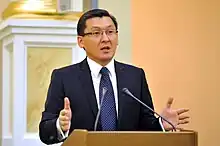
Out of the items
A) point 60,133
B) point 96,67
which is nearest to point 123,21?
point 96,67

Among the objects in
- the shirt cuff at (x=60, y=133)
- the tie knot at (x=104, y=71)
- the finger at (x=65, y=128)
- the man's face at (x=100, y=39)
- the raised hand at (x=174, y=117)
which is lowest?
the shirt cuff at (x=60, y=133)

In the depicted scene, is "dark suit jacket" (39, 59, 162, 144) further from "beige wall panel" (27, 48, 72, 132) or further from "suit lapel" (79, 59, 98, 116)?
"beige wall panel" (27, 48, 72, 132)

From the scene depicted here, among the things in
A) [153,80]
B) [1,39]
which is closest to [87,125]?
[153,80]

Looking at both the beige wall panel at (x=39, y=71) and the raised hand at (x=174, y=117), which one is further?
the beige wall panel at (x=39, y=71)

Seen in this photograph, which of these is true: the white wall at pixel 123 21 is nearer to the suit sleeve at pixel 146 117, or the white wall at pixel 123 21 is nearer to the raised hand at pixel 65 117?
the suit sleeve at pixel 146 117

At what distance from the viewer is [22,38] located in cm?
377

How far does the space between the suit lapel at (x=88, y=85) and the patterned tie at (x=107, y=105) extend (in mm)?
35

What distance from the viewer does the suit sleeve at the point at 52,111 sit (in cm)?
240

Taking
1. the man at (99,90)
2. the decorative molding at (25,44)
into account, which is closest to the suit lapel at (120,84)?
the man at (99,90)

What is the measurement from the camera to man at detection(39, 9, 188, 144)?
2.49 m

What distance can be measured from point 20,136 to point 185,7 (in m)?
1.32

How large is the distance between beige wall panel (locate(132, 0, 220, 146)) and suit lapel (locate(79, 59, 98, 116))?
1145 mm

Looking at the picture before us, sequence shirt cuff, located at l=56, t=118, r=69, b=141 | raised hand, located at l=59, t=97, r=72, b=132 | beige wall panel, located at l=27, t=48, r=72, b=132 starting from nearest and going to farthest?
raised hand, located at l=59, t=97, r=72, b=132 → shirt cuff, located at l=56, t=118, r=69, b=141 → beige wall panel, located at l=27, t=48, r=72, b=132

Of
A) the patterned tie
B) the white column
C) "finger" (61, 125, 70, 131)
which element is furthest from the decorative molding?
"finger" (61, 125, 70, 131)
